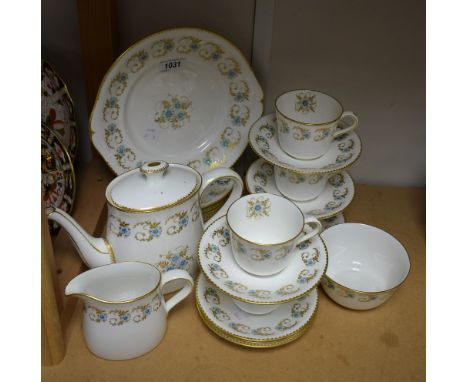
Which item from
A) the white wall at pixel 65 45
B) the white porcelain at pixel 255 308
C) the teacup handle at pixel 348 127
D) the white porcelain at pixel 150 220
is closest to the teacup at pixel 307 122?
the teacup handle at pixel 348 127

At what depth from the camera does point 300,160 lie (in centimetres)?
75

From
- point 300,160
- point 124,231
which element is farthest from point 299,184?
point 124,231

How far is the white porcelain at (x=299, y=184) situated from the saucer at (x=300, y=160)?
23 millimetres

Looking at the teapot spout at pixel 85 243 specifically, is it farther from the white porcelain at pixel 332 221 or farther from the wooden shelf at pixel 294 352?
the white porcelain at pixel 332 221

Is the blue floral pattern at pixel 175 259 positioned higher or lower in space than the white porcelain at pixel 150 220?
lower

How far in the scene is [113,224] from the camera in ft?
2.20

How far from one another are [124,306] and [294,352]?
0.22 metres

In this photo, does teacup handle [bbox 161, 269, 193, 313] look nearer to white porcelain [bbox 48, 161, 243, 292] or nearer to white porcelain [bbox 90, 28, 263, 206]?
white porcelain [bbox 48, 161, 243, 292]

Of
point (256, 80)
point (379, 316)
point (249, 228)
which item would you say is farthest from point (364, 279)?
point (256, 80)

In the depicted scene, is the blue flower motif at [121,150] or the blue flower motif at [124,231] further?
the blue flower motif at [121,150]

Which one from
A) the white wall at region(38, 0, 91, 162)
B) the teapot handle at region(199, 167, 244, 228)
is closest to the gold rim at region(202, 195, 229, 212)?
the teapot handle at region(199, 167, 244, 228)

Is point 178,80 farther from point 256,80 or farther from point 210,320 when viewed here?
point 210,320

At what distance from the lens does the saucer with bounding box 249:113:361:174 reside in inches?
28.3

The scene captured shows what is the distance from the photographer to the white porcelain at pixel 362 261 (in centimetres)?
73
